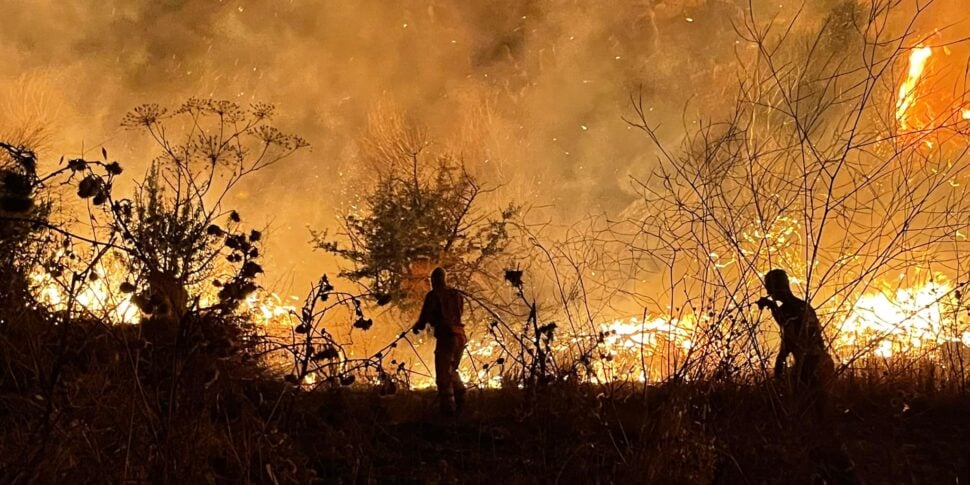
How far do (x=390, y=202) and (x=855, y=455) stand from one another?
17.1 meters

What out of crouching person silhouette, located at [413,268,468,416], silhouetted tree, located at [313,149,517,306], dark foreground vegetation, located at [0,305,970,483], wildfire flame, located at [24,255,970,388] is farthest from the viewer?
silhouetted tree, located at [313,149,517,306]

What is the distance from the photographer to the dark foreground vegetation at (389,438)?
320 centimetres

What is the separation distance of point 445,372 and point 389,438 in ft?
8.30

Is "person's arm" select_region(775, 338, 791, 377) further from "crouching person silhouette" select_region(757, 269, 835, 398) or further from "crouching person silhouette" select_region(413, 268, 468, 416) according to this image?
"crouching person silhouette" select_region(413, 268, 468, 416)

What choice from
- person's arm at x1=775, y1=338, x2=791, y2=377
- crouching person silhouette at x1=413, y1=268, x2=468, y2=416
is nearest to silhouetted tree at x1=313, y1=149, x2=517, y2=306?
crouching person silhouette at x1=413, y1=268, x2=468, y2=416

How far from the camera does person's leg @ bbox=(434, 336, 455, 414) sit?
7527 mm

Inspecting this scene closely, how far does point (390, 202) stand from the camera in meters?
20.8

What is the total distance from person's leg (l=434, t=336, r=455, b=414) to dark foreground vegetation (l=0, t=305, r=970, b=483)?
175 cm

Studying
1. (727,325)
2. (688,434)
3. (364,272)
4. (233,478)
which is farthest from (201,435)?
(364,272)

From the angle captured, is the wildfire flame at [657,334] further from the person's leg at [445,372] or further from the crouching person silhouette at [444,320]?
the crouching person silhouette at [444,320]

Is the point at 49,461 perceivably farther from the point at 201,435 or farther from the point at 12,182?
the point at 12,182

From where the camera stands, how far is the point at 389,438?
5.33 m

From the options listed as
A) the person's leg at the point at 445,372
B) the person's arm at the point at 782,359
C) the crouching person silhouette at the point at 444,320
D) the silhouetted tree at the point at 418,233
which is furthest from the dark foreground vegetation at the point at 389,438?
the silhouetted tree at the point at 418,233

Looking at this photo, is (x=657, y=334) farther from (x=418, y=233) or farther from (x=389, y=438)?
(x=418, y=233)
